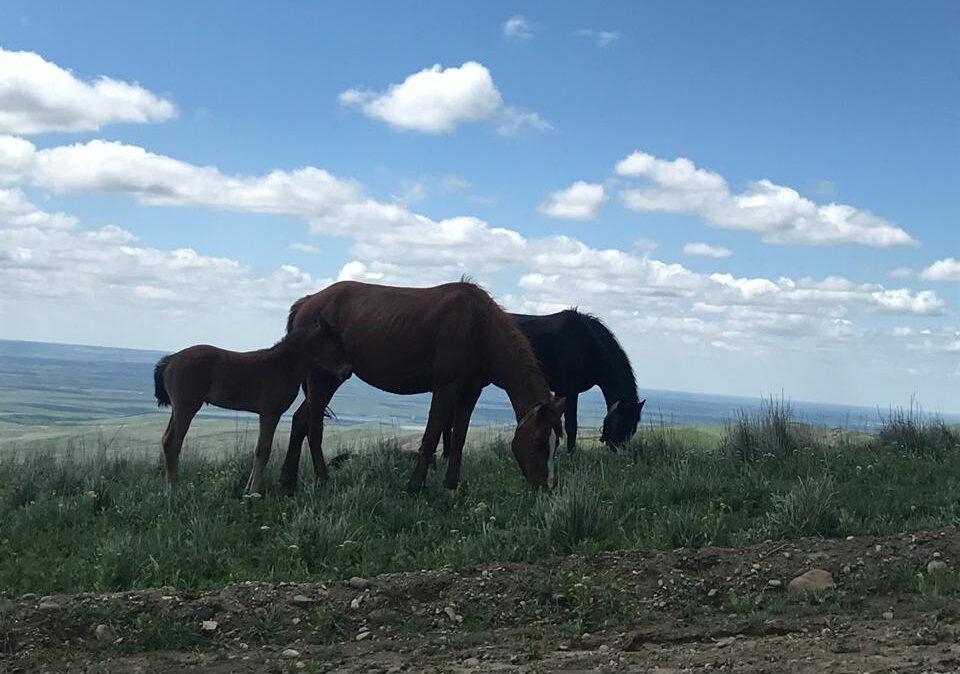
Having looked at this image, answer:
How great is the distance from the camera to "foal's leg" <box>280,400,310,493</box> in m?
10.7

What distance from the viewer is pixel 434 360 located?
10.7 meters

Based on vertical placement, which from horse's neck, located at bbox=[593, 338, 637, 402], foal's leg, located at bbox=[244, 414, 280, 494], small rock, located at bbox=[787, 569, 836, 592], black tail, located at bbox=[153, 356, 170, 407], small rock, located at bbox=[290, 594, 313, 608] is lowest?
small rock, located at bbox=[290, 594, 313, 608]

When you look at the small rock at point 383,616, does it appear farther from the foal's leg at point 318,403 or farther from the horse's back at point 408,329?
the foal's leg at point 318,403

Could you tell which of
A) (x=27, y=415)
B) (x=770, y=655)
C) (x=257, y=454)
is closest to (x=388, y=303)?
(x=257, y=454)

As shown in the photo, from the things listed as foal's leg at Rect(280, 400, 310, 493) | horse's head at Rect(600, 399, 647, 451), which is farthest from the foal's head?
horse's head at Rect(600, 399, 647, 451)

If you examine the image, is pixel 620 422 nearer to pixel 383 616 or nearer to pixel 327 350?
pixel 327 350

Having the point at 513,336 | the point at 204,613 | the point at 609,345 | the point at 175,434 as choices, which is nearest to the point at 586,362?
the point at 609,345

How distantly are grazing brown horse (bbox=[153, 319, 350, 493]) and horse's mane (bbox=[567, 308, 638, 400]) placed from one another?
6.02m

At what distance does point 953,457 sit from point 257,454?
9.94 metres

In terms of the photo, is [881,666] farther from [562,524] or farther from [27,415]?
[27,415]

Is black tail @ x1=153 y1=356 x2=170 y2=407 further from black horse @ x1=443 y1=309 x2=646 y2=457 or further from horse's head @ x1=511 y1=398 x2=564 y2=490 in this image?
black horse @ x1=443 y1=309 x2=646 y2=457

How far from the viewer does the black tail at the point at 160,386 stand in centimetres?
1082

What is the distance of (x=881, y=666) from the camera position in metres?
5.06

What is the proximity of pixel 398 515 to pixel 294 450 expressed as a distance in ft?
8.51
